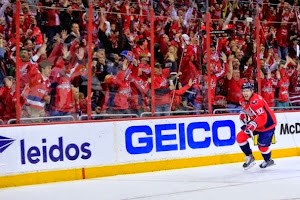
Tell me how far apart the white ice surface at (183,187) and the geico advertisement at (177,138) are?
422 millimetres

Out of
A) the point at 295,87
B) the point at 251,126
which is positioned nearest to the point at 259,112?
the point at 251,126

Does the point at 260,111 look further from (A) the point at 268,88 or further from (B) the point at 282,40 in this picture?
(B) the point at 282,40

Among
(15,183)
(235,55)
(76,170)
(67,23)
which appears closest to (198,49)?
(235,55)

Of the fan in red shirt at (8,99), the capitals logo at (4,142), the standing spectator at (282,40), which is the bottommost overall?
the capitals logo at (4,142)

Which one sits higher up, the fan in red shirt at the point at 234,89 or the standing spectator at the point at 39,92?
the standing spectator at the point at 39,92

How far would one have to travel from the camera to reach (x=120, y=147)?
10.7 meters

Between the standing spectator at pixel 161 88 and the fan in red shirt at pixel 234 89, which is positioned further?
the fan in red shirt at pixel 234 89

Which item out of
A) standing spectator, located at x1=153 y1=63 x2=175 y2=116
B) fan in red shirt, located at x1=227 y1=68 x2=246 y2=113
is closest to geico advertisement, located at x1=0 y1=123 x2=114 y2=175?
standing spectator, located at x1=153 y1=63 x2=175 y2=116

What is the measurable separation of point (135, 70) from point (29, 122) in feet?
7.54

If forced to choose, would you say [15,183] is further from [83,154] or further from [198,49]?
[198,49]

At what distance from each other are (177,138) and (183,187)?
9.28ft

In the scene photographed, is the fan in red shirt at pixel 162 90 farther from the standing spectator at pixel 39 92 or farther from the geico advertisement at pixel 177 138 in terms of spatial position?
the standing spectator at pixel 39 92

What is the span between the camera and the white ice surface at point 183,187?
7848mm

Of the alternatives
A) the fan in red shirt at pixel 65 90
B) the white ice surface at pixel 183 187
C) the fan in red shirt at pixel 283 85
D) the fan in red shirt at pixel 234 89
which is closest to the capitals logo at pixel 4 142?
the white ice surface at pixel 183 187
